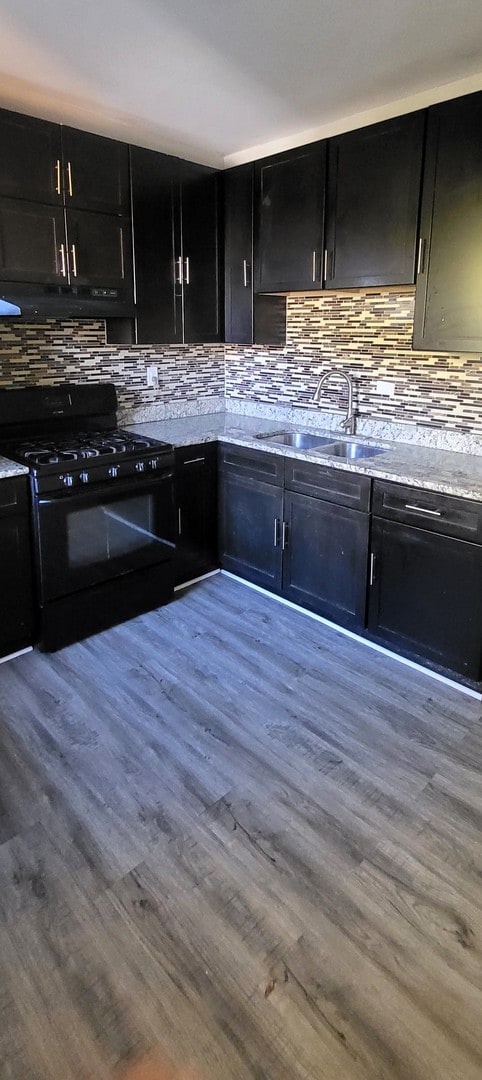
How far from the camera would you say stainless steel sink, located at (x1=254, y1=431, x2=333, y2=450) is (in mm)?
3506

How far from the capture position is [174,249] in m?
3.43

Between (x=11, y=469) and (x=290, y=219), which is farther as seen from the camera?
(x=290, y=219)

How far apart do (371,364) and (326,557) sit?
107 cm

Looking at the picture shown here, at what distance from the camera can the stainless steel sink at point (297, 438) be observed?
3506 millimetres

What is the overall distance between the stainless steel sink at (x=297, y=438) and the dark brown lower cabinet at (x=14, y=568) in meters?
1.37

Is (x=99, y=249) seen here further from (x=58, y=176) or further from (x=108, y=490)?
(x=108, y=490)

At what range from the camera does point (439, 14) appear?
2029 millimetres

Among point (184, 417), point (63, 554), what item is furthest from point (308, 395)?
point (63, 554)

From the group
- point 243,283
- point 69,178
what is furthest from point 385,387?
point 69,178

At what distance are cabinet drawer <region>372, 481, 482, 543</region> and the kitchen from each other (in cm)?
54

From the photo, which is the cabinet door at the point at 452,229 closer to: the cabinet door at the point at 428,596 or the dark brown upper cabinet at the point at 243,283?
the cabinet door at the point at 428,596

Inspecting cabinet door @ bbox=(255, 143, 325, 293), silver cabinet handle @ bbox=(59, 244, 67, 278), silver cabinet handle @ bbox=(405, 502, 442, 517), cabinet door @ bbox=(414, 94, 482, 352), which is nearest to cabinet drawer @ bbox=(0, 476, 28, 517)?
silver cabinet handle @ bbox=(59, 244, 67, 278)

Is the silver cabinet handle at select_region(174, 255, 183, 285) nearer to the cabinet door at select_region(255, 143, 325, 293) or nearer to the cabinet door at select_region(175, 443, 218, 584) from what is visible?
the cabinet door at select_region(255, 143, 325, 293)

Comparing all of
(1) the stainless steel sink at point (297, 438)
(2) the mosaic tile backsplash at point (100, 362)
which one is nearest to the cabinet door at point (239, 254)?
(2) the mosaic tile backsplash at point (100, 362)
